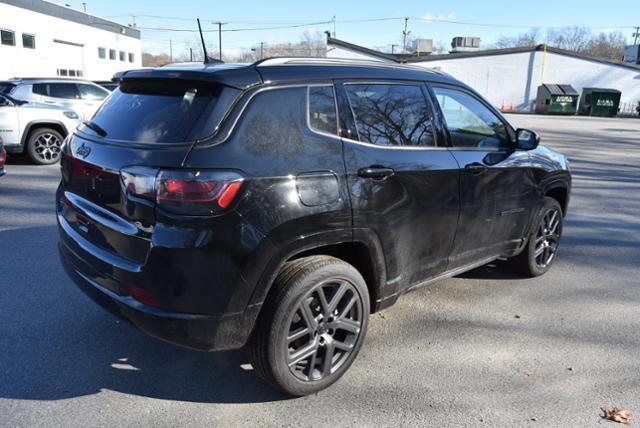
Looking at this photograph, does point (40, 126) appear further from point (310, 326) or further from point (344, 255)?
point (310, 326)

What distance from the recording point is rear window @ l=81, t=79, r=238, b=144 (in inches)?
99.9

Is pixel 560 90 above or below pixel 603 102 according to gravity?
above

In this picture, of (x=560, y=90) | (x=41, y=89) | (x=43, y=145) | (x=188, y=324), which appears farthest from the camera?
(x=560, y=90)

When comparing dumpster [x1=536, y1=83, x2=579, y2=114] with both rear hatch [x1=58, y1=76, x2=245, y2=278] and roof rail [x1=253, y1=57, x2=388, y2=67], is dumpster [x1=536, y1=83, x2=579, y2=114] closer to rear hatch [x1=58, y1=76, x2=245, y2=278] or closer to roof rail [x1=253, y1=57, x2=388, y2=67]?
roof rail [x1=253, y1=57, x2=388, y2=67]

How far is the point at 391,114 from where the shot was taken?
3254 mm

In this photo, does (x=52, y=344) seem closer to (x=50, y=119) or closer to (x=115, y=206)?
(x=115, y=206)

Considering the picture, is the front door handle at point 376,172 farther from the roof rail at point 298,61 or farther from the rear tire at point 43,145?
the rear tire at point 43,145

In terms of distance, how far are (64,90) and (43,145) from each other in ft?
6.80

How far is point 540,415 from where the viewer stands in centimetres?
281

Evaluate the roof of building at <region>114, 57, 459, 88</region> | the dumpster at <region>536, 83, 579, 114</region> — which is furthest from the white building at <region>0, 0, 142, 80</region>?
the dumpster at <region>536, 83, 579, 114</region>

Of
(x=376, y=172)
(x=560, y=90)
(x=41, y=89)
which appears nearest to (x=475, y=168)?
(x=376, y=172)

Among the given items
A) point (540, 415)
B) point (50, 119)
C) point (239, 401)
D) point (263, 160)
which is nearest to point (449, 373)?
point (540, 415)

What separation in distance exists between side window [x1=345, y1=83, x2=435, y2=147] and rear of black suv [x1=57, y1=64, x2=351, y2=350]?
0.37 metres

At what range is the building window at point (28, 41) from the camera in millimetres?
31422
